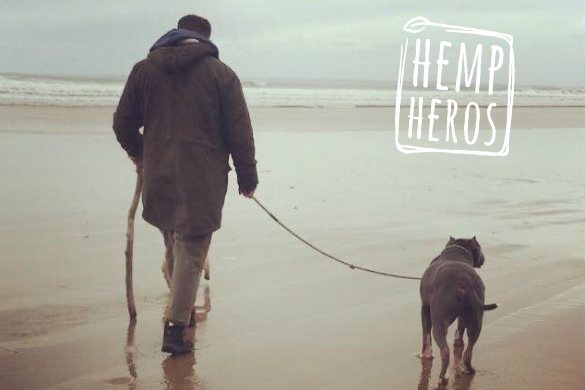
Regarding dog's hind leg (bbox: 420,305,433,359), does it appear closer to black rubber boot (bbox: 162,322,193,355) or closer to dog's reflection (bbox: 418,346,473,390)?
dog's reflection (bbox: 418,346,473,390)

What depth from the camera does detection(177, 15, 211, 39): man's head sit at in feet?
15.3

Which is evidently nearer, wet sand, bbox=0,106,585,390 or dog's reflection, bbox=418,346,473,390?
dog's reflection, bbox=418,346,473,390

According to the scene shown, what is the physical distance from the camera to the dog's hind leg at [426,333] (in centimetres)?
452

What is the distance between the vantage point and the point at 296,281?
242 inches

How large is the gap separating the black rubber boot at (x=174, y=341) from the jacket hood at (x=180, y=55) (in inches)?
56.3

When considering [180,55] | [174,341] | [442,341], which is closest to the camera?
[442,341]

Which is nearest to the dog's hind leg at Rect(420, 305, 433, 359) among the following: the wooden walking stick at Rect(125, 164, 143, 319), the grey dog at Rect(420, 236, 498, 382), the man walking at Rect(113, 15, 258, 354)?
the grey dog at Rect(420, 236, 498, 382)

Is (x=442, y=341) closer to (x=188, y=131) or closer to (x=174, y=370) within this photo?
(x=174, y=370)

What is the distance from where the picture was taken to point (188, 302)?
15.2 ft

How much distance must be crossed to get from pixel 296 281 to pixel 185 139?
207 cm

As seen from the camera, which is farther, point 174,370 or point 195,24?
point 195,24

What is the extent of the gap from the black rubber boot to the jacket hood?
56.3 inches

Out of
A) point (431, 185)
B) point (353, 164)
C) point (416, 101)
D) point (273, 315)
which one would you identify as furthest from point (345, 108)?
point (273, 315)

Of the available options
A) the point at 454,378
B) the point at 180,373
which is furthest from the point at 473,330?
the point at 180,373
